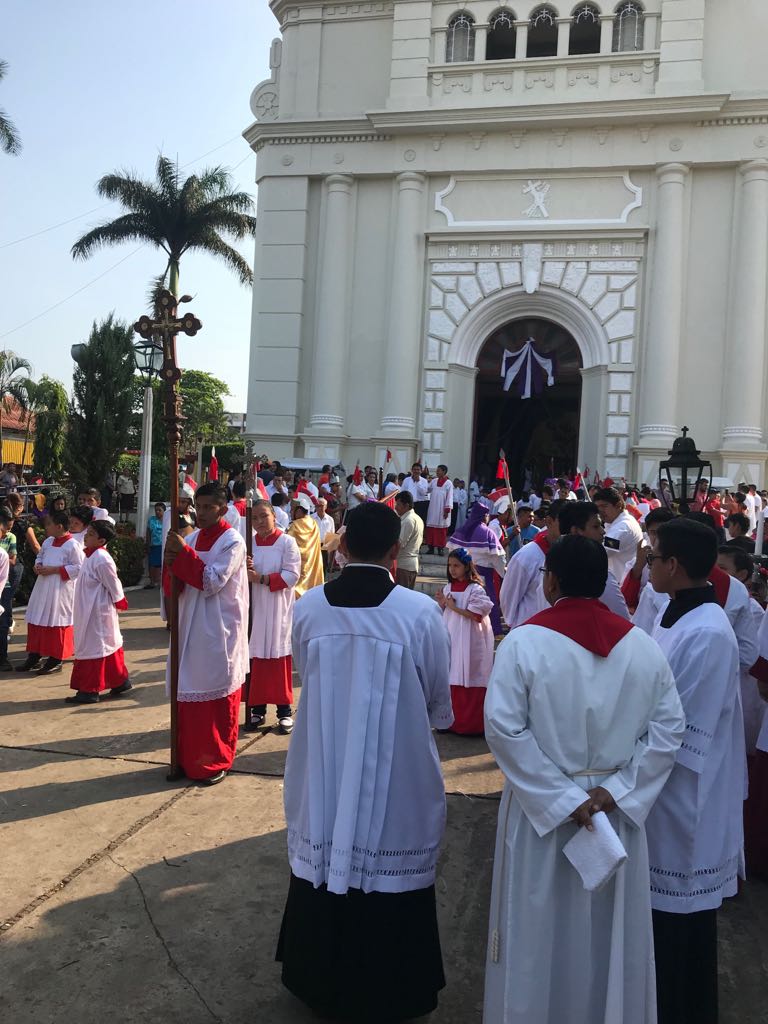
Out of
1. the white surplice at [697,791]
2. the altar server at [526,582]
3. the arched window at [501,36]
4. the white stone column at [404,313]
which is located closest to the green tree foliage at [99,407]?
the white stone column at [404,313]

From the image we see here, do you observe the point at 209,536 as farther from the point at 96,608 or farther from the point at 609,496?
the point at 609,496

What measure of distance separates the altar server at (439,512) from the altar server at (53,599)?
8668 millimetres

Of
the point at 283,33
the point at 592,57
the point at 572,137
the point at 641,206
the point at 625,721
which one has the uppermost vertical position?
the point at 283,33

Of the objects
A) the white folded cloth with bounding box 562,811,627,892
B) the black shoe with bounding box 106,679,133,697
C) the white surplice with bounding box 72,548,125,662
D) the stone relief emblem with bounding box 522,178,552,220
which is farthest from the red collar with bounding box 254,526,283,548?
the stone relief emblem with bounding box 522,178,552,220

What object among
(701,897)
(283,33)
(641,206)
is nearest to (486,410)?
(641,206)

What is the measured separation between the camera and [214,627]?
17.6 feet

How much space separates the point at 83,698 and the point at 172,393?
3.23m

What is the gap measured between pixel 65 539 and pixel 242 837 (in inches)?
182

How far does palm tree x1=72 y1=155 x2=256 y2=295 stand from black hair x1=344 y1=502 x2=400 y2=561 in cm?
2443

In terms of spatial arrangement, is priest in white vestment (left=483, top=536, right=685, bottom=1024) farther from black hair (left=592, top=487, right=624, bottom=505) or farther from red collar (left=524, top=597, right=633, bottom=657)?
black hair (left=592, top=487, right=624, bottom=505)

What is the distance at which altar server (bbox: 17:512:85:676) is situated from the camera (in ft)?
26.2

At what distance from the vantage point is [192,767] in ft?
17.2

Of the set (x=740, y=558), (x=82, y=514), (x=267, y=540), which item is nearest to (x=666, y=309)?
(x=267, y=540)

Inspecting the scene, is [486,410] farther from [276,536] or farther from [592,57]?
[276,536]
